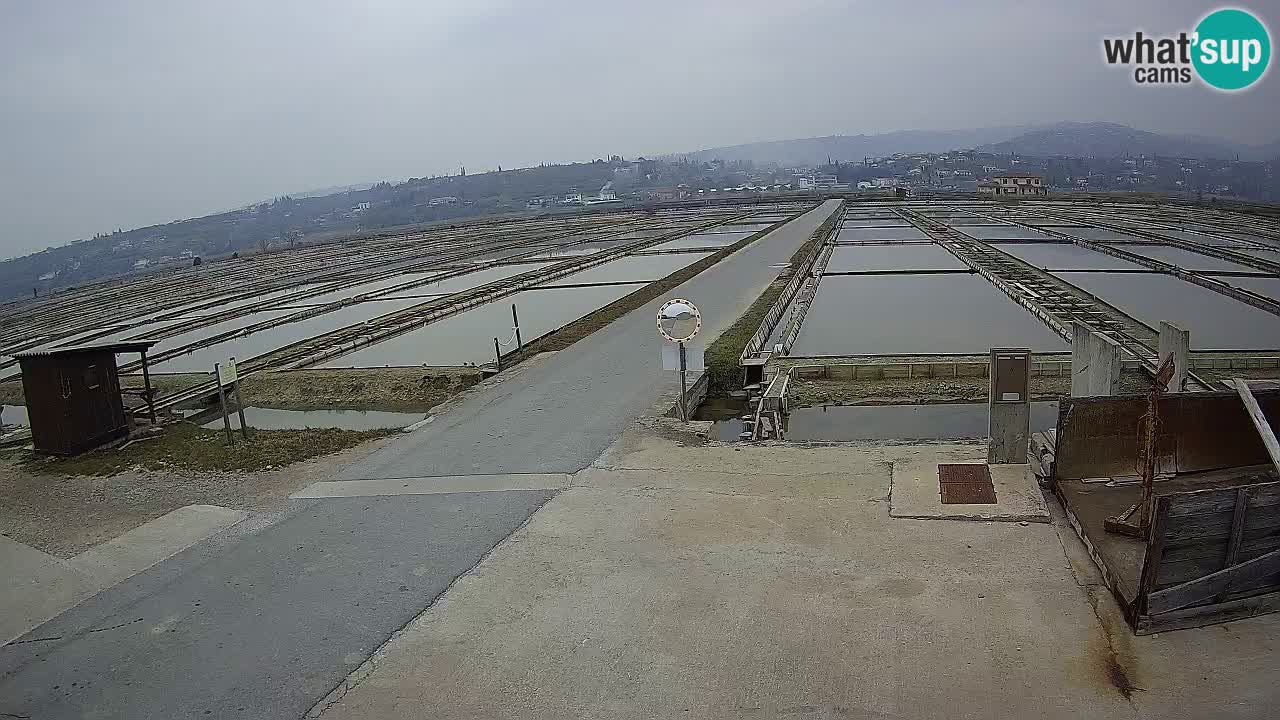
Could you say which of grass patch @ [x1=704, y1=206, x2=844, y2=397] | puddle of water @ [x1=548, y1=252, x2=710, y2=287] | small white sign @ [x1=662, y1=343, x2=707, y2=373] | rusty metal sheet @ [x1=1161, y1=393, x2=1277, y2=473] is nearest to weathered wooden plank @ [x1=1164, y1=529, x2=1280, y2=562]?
rusty metal sheet @ [x1=1161, y1=393, x2=1277, y2=473]

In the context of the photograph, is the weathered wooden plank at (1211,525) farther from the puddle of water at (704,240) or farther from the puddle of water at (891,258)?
the puddle of water at (704,240)

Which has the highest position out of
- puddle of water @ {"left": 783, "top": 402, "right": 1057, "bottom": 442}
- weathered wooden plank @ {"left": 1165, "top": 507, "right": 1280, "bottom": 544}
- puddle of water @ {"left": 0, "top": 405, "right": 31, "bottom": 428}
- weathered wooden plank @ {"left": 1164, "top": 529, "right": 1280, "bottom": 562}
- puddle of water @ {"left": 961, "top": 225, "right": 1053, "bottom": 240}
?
weathered wooden plank @ {"left": 1165, "top": 507, "right": 1280, "bottom": 544}

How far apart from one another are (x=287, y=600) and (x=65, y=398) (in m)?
6.41

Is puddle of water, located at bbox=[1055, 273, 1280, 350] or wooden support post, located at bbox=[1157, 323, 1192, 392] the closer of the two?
wooden support post, located at bbox=[1157, 323, 1192, 392]

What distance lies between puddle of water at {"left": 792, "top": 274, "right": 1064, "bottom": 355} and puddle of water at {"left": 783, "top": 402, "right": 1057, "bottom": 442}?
3.26 meters

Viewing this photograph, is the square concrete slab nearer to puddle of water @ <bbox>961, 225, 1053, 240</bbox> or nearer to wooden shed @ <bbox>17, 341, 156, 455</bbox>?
wooden shed @ <bbox>17, 341, 156, 455</bbox>

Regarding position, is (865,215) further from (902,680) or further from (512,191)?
(512,191)

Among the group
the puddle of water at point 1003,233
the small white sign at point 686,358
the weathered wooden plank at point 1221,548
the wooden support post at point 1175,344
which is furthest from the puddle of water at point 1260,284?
the weathered wooden plank at point 1221,548

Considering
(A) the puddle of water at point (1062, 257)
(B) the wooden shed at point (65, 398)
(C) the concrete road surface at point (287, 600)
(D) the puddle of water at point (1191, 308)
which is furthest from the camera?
(A) the puddle of water at point (1062, 257)

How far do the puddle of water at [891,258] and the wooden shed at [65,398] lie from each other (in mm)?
22358

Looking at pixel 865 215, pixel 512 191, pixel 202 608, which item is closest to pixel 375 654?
pixel 202 608

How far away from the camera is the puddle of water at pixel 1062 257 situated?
26.9m

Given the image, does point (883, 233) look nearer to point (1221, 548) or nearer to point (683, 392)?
point (683, 392)

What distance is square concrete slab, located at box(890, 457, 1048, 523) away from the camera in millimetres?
6027
